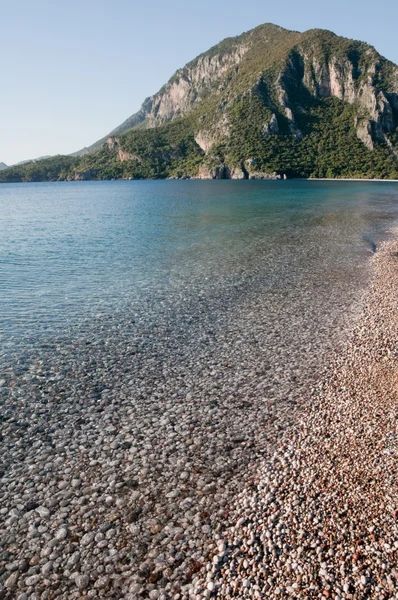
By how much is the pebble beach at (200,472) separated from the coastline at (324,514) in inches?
1.1

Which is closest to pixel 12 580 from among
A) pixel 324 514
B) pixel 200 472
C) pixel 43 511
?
pixel 43 511

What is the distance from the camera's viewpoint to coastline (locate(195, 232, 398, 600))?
671 centimetres

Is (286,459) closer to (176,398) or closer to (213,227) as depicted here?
(176,398)

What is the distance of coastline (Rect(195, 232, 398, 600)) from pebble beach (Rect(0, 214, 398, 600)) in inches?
Answer: 1.1

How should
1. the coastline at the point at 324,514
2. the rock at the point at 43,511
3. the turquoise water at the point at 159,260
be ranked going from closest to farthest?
the coastline at the point at 324,514
the rock at the point at 43,511
the turquoise water at the point at 159,260

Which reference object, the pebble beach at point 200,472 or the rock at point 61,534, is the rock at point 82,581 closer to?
the pebble beach at point 200,472

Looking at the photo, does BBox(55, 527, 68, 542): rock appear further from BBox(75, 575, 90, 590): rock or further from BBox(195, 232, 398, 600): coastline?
BBox(195, 232, 398, 600): coastline

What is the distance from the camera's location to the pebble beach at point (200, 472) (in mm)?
7103

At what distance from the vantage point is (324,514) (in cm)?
801

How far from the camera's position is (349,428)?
11.0 meters

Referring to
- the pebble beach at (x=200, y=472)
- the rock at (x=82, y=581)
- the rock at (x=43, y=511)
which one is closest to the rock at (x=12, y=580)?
the pebble beach at (x=200, y=472)

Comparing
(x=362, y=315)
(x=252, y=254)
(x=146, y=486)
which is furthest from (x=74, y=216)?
(x=146, y=486)

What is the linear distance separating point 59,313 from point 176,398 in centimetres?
1104

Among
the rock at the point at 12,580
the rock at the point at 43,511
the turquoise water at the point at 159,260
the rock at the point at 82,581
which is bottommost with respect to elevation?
the rock at the point at 82,581
